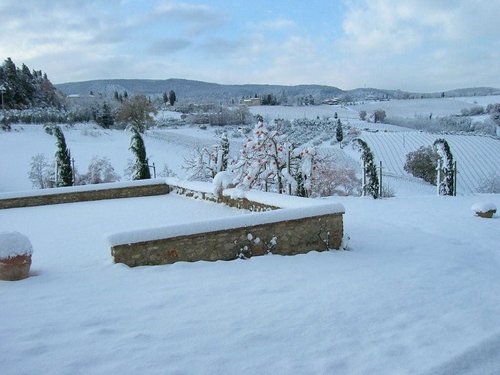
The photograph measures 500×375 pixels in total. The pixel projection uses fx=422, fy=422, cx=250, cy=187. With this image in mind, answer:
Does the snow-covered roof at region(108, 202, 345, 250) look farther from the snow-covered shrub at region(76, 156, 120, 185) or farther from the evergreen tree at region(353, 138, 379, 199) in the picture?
the snow-covered shrub at region(76, 156, 120, 185)

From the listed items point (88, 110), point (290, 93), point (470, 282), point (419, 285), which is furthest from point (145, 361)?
point (290, 93)

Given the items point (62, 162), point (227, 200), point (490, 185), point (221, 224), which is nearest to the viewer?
point (221, 224)

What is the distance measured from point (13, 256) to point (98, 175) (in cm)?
1786

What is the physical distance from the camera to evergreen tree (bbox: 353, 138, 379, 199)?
15016mm

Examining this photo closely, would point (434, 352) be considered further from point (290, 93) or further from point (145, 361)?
point (290, 93)

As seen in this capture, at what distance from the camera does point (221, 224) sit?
18.9 ft

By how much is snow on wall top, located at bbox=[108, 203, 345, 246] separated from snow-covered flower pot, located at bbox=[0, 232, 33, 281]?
36.0 inches

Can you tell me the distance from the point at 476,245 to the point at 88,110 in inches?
1509

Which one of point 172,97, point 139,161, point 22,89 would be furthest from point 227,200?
point 172,97

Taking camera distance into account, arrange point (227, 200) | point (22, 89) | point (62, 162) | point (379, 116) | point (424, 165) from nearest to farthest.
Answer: point (227, 200) → point (62, 162) → point (424, 165) → point (22, 89) → point (379, 116)

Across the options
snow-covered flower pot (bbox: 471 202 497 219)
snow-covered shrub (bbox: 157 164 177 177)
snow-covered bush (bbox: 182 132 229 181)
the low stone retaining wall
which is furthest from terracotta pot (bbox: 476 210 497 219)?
snow-covered shrub (bbox: 157 164 177 177)

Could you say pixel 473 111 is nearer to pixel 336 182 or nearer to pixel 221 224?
pixel 336 182

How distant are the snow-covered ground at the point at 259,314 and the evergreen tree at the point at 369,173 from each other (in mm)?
8328

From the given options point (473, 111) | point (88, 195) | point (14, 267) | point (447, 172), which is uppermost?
point (473, 111)
